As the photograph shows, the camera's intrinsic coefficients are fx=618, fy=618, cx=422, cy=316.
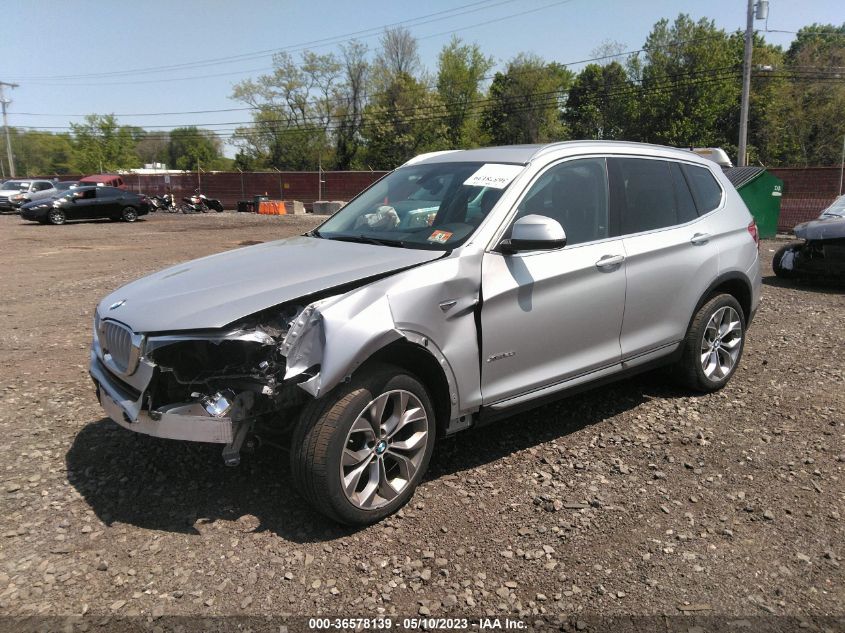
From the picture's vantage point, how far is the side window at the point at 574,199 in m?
3.79

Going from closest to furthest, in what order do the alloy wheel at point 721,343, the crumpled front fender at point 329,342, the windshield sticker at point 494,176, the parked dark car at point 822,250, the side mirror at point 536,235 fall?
1. the crumpled front fender at point 329,342
2. the side mirror at point 536,235
3. the windshield sticker at point 494,176
4. the alloy wheel at point 721,343
5. the parked dark car at point 822,250

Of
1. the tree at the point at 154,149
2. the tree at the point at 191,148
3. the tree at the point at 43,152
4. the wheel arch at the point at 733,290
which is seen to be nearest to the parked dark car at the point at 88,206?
the wheel arch at the point at 733,290

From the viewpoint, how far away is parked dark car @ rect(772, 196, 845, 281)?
30.7 ft

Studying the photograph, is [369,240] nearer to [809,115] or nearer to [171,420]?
[171,420]

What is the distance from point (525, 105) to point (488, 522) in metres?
73.7

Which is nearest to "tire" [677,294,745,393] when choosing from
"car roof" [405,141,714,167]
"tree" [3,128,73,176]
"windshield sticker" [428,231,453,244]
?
"car roof" [405,141,714,167]

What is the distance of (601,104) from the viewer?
7162cm

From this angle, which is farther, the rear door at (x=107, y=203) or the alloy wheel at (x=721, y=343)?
the rear door at (x=107, y=203)

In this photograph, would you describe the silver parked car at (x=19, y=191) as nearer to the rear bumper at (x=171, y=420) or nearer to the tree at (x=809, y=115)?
the rear bumper at (x=171, y=420)

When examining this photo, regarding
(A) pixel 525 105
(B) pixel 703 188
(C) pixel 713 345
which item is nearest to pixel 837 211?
(B) pixel 703 188

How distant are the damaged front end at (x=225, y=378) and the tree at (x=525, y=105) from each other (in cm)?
7039

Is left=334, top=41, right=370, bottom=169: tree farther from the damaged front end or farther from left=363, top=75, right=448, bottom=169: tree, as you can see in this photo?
the damaged front end

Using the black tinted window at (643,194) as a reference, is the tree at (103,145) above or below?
above

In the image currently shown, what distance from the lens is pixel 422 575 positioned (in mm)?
2787
